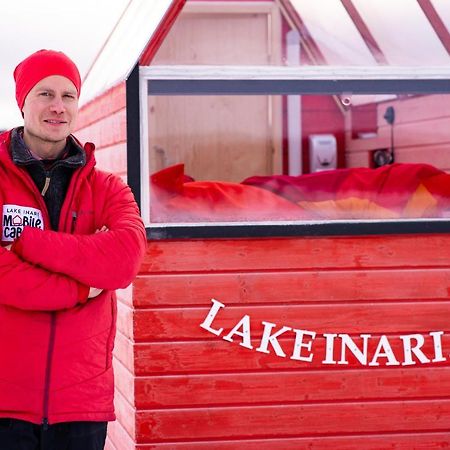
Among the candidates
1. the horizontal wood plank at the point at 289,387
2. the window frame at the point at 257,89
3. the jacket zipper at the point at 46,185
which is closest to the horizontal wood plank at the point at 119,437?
the horizontal wood plank at the point at 289,387

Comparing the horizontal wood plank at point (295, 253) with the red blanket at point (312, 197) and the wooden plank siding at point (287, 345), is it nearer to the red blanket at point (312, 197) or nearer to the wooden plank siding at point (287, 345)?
the wooden plank siding at point (287, 345)

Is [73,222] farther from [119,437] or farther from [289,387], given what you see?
[119,437]

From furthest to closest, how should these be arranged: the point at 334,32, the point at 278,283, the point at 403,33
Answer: the point at 334,32 → the point at 403,33 → the point at 278,283

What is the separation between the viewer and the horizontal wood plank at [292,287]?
363cm

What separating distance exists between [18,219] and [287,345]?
1452 millimetres

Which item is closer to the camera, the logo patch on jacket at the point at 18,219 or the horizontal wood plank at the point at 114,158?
the logo patch on jacket at the point at 18,219

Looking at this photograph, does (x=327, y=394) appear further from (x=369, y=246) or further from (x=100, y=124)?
(x=100, y=124)

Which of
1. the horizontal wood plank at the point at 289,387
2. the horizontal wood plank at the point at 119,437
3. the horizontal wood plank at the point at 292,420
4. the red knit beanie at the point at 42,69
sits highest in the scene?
the red knit beanie at the point at 42,69

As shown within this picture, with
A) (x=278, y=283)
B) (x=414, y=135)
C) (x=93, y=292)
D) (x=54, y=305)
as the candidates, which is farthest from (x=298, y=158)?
(x=54, y=305)

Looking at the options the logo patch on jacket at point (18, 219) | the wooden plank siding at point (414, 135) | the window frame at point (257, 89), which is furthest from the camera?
the wooden plank siding at point (414, 135)

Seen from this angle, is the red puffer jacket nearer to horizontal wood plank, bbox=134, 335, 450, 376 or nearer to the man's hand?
the man's hand

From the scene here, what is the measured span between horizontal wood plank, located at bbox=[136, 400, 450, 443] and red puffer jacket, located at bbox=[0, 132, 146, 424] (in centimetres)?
115

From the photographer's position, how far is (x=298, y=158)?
20.0ft

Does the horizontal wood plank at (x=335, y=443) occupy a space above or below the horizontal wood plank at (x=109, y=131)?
below
